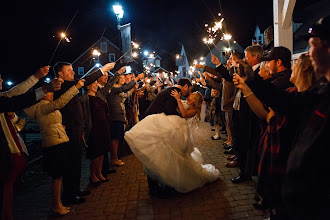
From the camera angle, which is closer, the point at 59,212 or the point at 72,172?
the point at 59,212

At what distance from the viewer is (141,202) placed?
4023mm

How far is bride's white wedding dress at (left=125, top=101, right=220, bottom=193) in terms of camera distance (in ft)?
12.6

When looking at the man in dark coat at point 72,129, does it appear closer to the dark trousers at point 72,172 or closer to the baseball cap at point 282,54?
the dark trousers at point 72,172

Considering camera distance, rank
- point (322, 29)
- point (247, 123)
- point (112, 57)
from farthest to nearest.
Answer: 1. point (112, 57)
2. point (247, 123)
3. point (322, 29)

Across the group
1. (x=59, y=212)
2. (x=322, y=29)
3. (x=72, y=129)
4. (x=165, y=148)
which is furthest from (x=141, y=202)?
(x=322, y=29)

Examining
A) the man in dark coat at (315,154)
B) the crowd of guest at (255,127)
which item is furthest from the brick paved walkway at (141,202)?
the man in dark coat at (315,154)

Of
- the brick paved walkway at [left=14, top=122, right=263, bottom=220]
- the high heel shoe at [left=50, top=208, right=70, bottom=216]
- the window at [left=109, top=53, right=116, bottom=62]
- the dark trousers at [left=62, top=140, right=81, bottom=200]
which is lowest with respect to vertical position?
the brick paved walkway at [left=14, top=122, right=263, bottom=220]

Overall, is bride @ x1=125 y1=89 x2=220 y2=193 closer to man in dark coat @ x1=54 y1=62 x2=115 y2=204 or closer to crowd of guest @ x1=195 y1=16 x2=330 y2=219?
man in dark coat @ x1=54 y1=62 x2=115 y2=204

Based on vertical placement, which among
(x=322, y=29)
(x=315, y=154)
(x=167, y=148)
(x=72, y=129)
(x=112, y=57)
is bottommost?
(x=167, y=148)

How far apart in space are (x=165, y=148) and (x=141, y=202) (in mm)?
1158

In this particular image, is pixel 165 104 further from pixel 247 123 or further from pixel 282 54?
pixel 282 54

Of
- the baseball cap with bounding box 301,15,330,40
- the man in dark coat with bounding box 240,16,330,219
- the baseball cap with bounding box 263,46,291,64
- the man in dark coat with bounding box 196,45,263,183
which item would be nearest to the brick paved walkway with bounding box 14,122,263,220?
the man in dark coat with bounding box 196,45,263,183

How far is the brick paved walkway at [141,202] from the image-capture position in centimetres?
354

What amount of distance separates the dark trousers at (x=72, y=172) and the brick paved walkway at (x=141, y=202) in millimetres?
305
